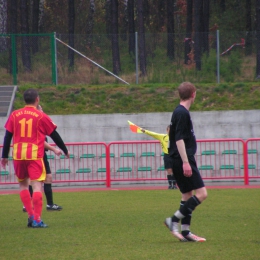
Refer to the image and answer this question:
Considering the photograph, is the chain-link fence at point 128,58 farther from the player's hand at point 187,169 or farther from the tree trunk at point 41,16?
the tree trunk at point 41,16

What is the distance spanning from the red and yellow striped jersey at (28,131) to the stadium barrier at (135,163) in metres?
8.20

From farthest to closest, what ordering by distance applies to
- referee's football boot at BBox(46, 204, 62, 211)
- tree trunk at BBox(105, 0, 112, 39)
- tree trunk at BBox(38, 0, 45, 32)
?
tree trunk at BBox(105, 0, 112, 39), tree trunk at BBox(38, 0, 45, 32), referee's football boot at BBox(46, 204, 62, 211)

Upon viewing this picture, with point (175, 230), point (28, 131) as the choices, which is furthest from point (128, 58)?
point (175, 230)

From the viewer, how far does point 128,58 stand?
22391 mm

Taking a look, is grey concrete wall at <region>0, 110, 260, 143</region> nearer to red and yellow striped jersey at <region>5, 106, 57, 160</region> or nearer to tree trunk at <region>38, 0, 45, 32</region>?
red and yellow striped jersey at <region>5, 106, 57, 160</region>

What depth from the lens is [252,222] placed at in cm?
854

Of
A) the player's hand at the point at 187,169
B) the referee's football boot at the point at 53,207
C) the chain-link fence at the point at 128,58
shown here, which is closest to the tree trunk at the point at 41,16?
the chain-link fence at the point at 128,58

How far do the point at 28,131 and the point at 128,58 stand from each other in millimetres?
14751

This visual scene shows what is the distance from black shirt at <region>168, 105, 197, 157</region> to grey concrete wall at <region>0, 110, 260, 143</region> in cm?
1102

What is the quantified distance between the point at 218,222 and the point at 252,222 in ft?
1.57

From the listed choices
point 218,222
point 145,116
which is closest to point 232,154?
point 145,116

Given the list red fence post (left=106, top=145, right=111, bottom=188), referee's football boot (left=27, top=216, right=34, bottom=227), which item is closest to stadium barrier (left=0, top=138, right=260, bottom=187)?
red fence post (left=106, top=145, right=111, bottom=188)

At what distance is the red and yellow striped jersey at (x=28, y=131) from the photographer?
792 centimetres

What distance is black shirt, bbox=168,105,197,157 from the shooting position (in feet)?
21.6
